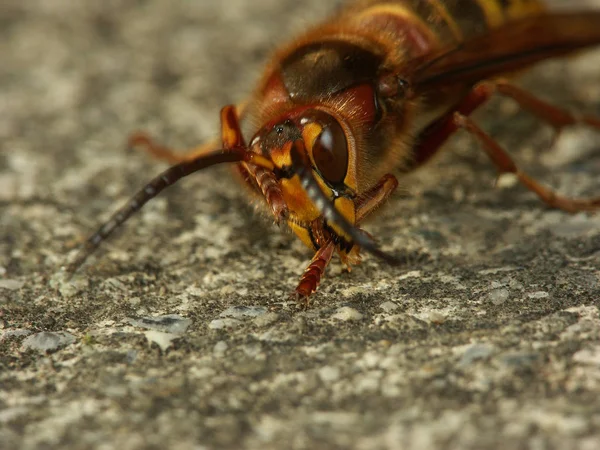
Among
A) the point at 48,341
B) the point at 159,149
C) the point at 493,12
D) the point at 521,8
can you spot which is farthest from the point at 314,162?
the point at 521,8

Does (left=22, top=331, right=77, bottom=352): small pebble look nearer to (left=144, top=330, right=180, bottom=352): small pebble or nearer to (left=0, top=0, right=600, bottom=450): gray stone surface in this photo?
(left=0, top=0, right=600, bottom=450): gray stone surface

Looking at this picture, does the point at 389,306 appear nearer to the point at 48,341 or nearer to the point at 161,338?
the point at 161,338

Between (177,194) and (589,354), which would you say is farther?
(177,194)

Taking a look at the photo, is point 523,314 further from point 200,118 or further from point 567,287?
point 200,118

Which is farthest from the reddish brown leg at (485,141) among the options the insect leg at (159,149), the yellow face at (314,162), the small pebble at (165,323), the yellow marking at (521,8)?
the small pebble at (165,323)

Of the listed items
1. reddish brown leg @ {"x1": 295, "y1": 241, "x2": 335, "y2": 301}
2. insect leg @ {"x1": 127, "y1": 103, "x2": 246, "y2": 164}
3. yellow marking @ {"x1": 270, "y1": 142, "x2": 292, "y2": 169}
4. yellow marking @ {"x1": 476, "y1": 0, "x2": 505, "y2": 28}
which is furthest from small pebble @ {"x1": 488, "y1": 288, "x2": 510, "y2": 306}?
insect leg @ {"x1": 127, "y1": 103, "x2": 246, "y2": 164}

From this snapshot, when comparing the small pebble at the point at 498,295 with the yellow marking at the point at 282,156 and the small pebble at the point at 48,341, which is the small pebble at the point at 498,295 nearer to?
the yellow marking at the point at 282,156

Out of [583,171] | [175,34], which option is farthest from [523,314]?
[175,34]
